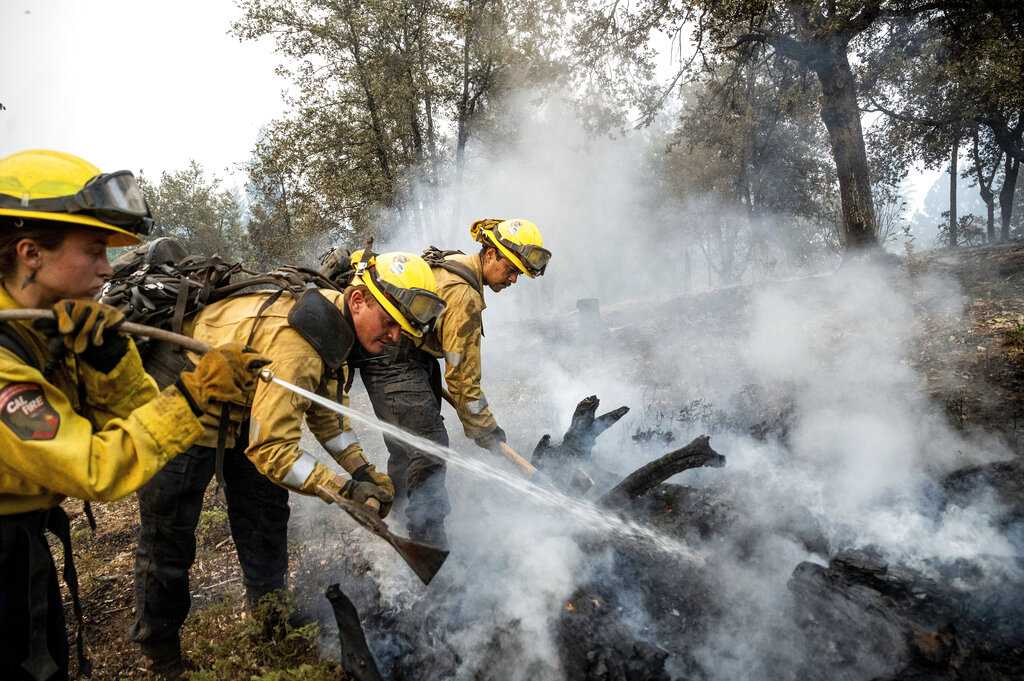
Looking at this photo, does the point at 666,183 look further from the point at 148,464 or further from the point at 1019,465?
the point at 148,464

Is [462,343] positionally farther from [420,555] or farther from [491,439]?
[420,555]

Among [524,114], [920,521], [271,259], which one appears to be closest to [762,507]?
[920,521]

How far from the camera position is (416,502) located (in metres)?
3.54

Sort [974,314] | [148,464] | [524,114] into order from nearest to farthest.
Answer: [148,464] → [974,314] → [524,114]

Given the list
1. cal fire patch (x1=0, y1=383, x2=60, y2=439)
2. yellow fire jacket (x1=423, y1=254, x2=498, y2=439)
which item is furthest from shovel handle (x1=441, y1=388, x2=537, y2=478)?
cal fire patch (x1=0, y1=383, x2=60, y2=439)

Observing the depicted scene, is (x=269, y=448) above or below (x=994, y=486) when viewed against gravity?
above

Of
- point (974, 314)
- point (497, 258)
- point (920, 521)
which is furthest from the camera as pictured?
point (974, 314)

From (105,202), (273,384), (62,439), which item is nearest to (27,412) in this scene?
(62,439)

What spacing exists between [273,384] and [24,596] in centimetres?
109

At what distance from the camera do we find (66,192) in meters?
1.57

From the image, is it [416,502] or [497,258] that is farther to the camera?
[497,258]

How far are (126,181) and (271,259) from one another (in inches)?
727

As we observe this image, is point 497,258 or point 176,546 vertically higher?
point 497,258

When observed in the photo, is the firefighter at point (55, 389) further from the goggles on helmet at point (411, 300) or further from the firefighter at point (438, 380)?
the firefighter at point (438, 380)
